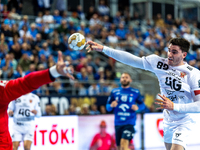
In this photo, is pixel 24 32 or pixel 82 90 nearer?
pixel 82 90

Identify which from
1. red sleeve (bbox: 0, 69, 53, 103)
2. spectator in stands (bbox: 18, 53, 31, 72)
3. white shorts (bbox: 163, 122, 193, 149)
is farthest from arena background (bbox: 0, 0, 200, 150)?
red sleeve (bbox: 0, 69, 53, 103)

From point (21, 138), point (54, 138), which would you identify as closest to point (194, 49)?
point (54, 138)

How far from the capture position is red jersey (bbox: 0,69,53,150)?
130 inches

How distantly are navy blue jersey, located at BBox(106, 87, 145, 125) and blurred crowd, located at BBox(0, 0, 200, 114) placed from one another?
146 inches

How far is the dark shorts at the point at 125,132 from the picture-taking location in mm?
7914

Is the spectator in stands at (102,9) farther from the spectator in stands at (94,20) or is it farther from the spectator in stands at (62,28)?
the spectator in stands at (62,28)

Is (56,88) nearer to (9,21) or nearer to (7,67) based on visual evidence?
(7,67)

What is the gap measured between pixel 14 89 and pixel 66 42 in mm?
11004

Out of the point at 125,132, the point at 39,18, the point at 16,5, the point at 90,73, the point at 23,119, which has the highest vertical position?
the point at 16,5

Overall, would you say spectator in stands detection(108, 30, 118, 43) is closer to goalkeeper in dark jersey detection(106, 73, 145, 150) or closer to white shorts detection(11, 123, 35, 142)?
goalkeeper in dark jersey detection(106, 73, 145, 150)

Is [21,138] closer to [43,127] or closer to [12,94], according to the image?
[43,127]

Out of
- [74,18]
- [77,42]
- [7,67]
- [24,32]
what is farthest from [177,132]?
[74,18]

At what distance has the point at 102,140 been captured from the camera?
1005 cm

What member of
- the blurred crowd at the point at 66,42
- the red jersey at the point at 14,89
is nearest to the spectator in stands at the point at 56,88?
the blurred crowd at the point at 66,42
